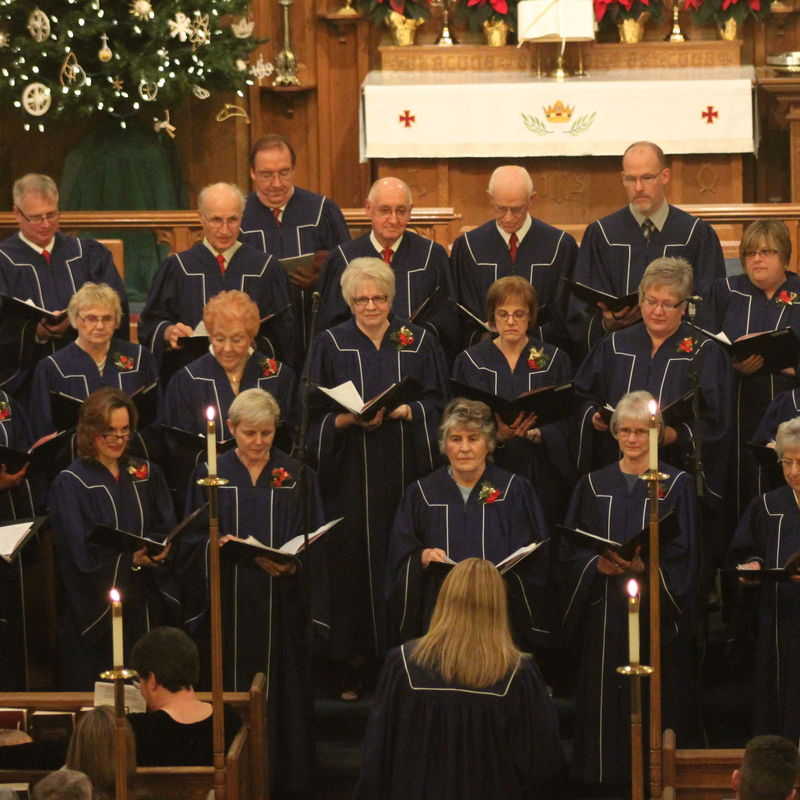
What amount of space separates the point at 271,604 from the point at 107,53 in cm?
480

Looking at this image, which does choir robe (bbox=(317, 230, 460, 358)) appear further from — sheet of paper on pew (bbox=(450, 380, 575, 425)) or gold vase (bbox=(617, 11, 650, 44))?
gold vase (bbox=(617, 11, 650, 44))

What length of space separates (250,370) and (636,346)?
64.5 inches

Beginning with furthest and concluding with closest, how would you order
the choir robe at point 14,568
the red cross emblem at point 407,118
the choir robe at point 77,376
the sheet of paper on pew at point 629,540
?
the red cross emblem at point 407,118, the choir robe at point 77,376, the choir robe at point 14,568, the sheet of paper on pew at point 629,540

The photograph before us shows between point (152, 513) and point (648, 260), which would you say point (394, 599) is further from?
point (648, 260)

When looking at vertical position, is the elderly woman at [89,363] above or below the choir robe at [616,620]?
above

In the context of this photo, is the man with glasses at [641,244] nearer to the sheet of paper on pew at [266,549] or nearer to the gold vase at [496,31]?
the sheet of paper on pew at [266,549]

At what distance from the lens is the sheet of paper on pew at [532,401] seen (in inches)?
276

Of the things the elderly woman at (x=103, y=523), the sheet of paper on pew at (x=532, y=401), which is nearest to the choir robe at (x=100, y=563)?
the elderly woman at (x=103, y=523)

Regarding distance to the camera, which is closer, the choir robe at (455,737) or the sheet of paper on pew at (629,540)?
the choir robe at (455,737)

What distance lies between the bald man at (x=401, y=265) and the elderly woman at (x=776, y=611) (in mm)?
A: 1936

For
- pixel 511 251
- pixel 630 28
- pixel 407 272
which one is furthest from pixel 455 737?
pixel 630 28

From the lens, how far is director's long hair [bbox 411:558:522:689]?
17.6 ft

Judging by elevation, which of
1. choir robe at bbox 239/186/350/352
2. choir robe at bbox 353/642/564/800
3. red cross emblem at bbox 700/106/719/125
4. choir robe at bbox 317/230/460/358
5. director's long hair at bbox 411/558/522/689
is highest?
red cross emblem at bbox 700/106/719/125

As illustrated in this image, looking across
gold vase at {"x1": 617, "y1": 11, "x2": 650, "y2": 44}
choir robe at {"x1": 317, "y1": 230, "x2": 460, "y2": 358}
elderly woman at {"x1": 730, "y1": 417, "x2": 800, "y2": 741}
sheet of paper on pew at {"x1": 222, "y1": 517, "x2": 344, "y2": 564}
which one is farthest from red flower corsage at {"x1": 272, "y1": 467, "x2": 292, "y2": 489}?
gold vase at {"x1": 617, "y1": 11, "x2": 650, "y2": 44}
